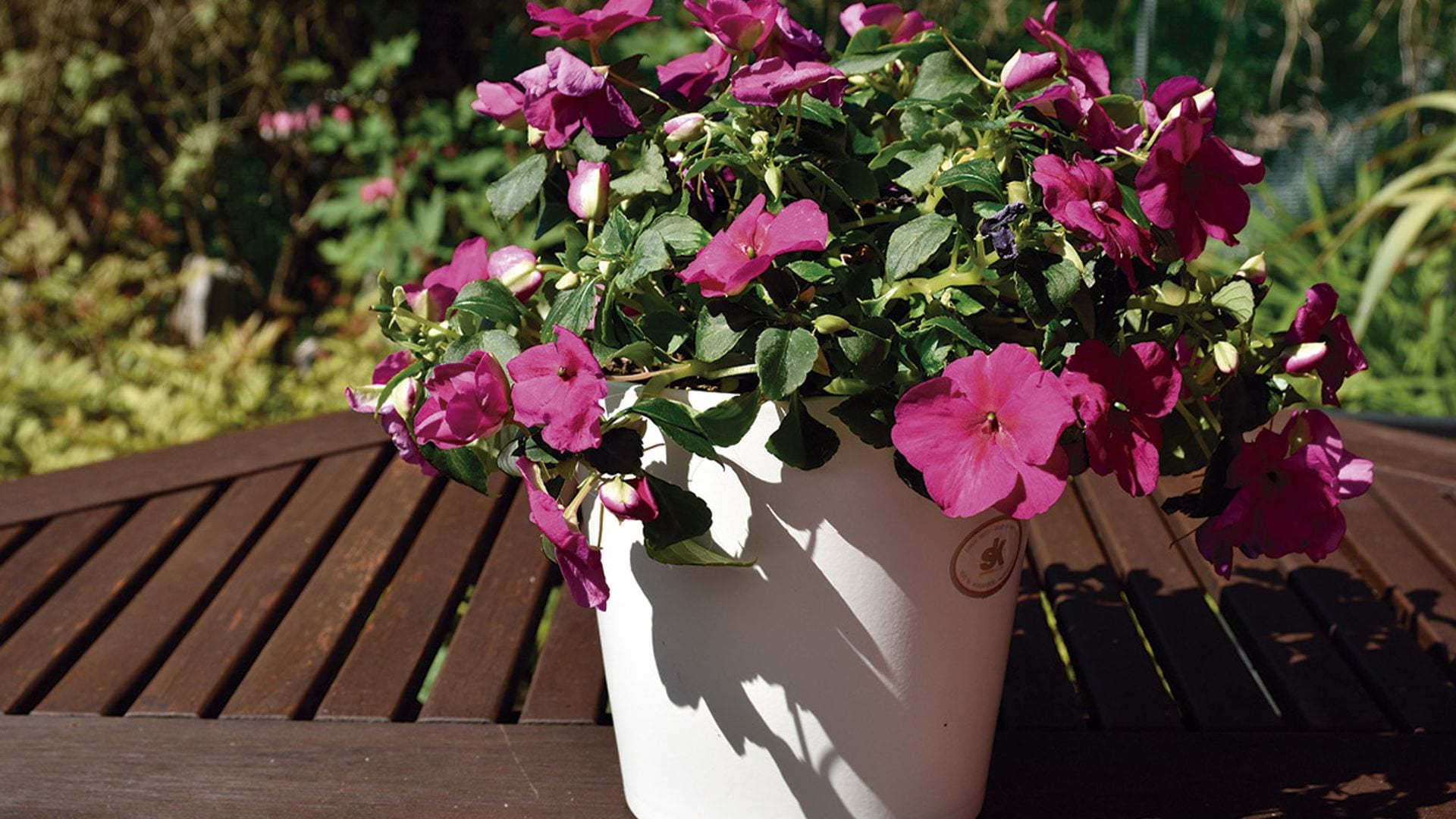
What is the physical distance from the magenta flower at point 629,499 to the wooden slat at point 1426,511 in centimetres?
83

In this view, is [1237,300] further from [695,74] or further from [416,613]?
[416,613]

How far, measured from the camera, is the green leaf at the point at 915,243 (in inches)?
25.6

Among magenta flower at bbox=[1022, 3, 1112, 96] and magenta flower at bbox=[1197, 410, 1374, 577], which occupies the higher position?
magenta flower at bbox=[1022, 3, 1112, 96]

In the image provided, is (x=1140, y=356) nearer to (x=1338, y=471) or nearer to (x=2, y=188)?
(x=1338, y=471)

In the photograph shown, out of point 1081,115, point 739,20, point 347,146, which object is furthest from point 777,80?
point 347,146

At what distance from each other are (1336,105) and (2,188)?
4.07m

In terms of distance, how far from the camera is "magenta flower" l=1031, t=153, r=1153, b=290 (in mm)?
624

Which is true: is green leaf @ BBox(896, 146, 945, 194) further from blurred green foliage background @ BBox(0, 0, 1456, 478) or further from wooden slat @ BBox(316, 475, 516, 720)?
blurred green foliage background @ BBox(0, 0, 1456, 478)

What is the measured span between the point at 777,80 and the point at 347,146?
11.3 ft

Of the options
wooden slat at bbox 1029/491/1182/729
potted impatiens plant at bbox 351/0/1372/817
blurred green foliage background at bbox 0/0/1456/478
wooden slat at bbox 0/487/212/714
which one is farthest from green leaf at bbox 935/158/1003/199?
blurred green foliage background at bbox 0/0/1456/478

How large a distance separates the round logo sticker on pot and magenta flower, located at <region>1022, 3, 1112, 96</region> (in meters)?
0.27

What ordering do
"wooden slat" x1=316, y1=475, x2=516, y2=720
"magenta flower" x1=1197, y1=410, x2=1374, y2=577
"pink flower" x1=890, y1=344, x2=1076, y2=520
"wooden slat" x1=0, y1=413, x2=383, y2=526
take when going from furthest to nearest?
1. "wooden slat" x1=0, y1=413, x2=383, y2=526
2. "wooden slat" x1=316, y1=475, x2=516, y2=720
3. "magenta flower" x1=1197, y1=410, x2=1374, y2=577
4. "pink flower" x1=890, y1=344, x2=1076, y2=520

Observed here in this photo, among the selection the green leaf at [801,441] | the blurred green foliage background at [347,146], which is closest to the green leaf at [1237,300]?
the green leaf at [801,441]

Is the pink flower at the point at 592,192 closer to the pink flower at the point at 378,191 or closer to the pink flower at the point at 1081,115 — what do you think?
the pink flower at the point at 1081,115
